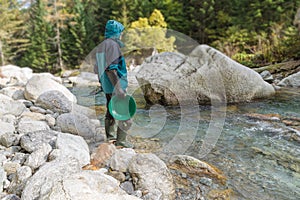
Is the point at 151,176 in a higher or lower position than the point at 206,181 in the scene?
higher

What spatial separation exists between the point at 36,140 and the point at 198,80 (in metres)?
3.92

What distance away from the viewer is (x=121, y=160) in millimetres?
2635

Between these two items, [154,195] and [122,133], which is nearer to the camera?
[154,195]

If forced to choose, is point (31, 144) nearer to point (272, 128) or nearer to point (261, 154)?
point (261, 154)

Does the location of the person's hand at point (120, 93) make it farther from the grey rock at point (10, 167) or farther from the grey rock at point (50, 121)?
the grey rock at point (50, 121)

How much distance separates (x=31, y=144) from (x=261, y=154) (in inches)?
114

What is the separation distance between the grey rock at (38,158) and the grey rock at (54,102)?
7.69 feet

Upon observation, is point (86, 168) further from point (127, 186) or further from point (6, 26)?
point (6, 26)

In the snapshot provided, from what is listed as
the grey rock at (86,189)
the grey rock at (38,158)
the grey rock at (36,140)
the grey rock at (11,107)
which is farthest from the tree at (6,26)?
the grey rock at (86,189)

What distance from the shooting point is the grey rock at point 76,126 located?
3.74m

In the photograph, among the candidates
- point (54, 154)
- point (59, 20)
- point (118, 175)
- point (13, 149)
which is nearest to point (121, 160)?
point (118, 175)

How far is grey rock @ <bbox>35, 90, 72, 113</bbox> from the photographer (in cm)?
488

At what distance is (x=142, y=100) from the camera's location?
6.50 metres

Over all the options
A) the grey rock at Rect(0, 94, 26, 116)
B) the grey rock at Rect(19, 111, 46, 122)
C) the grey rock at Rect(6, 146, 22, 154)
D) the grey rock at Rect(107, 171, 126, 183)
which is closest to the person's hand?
the grey rock at Rect(107, 171, 126, 183)
